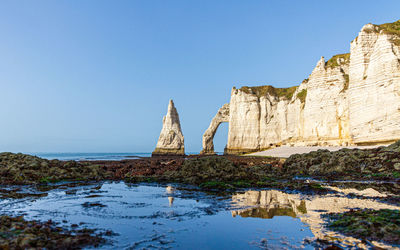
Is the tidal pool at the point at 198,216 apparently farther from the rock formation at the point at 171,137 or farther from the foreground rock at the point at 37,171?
the rock formation at the point at 171,137

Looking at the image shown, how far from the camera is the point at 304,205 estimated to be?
26.4 feet

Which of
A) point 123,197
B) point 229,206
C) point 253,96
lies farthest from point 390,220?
point 253,96

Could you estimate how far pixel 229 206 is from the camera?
7953 mm

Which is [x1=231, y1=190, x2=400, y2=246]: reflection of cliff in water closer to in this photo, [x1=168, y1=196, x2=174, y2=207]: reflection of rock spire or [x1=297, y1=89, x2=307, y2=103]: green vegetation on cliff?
[x1=168, y1=196, x2=174, y2=207]: reflection of rock spire

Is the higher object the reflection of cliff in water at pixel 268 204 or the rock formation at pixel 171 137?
the rock formation at pixel 171 137

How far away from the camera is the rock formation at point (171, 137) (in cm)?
7206

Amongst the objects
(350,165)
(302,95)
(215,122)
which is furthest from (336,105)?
(215,122)

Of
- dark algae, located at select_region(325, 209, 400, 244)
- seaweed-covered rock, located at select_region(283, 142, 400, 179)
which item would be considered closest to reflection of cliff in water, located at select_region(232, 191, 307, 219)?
dark algae, located at select_region(325, 209, 400, 244)

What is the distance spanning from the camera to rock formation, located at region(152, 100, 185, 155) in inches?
2837

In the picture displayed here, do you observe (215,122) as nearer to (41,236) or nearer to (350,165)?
(350,165)

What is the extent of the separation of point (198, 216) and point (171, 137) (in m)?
66.1

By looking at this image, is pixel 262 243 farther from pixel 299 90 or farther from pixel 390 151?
pixel 299 90

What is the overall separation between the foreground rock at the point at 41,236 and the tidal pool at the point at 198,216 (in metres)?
0.41

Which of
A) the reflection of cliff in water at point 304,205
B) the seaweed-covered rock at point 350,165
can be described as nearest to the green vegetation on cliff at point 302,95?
the seaweed-covered rock at point 350,165
